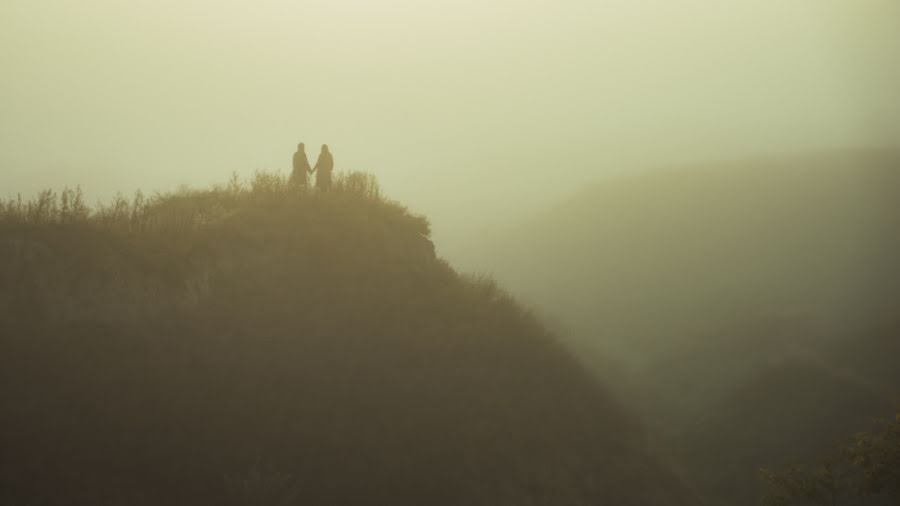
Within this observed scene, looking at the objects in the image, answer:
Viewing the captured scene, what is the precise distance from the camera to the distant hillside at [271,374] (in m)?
11.2

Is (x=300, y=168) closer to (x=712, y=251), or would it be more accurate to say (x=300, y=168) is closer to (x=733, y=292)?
(x=733, y=292)

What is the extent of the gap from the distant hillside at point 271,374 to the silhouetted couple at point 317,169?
136cm

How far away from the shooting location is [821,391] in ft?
149

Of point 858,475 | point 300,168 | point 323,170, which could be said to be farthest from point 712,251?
point 858,475

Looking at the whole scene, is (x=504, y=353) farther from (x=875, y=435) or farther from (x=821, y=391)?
(x=821, y=391)

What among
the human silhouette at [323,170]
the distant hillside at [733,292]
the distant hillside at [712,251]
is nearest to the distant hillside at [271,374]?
the human silhouette at [323,170]

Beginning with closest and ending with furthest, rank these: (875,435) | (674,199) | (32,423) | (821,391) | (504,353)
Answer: (32,423)
(875,435)
(504,353)
(821,391)
(674,199)

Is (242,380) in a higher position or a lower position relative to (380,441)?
Result: higher

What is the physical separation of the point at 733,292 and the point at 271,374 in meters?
59.5

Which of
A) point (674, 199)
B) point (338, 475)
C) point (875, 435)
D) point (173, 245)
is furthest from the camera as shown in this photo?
point (674, 199)

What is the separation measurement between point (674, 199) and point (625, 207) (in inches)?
255

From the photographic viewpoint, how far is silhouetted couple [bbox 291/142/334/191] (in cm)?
2238

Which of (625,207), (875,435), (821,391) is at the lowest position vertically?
(821,391)

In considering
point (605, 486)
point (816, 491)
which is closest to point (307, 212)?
point (605, 486)
